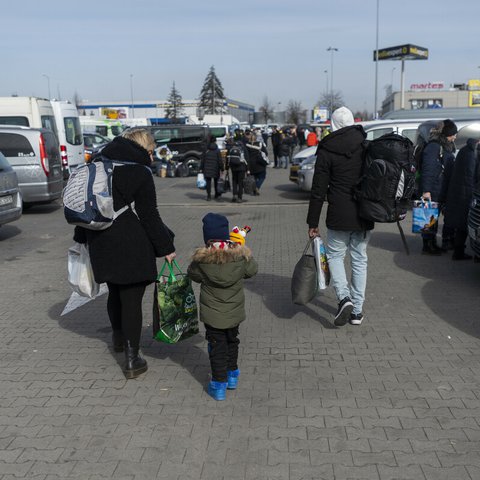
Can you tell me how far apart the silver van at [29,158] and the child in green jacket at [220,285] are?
1029 centimetres

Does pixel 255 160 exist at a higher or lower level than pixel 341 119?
lower

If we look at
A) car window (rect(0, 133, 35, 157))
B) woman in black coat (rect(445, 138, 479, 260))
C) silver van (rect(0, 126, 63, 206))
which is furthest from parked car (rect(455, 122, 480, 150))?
car window (rect(0, 133, 35, 157))

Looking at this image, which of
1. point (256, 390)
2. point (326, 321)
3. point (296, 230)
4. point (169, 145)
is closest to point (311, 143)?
point (169, 145)

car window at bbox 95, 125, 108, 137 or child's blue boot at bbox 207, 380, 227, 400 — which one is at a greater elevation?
child's blue boot at bbox 207, 380, 227, 400

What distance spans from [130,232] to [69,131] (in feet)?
57.9

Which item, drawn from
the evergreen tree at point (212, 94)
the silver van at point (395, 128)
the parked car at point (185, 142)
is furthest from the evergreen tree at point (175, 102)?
the silver van at point (395, 128)

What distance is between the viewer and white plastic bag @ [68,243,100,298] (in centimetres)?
456

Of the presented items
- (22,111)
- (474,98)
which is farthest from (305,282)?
(474,98)

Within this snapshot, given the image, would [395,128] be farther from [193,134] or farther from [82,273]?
[193,134]

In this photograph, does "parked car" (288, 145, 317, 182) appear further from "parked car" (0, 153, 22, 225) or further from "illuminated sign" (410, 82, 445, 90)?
"illuminated sign" (410, 82, 445, 90)

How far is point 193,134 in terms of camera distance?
26719 mm

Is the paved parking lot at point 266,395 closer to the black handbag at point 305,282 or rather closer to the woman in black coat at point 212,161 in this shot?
the black handbag at point 305,282

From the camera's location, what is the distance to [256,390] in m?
4.30

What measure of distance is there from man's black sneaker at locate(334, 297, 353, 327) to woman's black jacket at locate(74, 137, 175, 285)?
1.86 m
